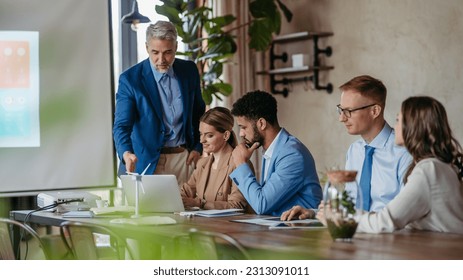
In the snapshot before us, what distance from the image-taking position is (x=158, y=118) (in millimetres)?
3754

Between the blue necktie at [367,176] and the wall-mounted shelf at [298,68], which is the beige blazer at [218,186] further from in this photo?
the wall-mounted shelf at [298,68]

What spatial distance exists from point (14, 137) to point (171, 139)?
2919 mm

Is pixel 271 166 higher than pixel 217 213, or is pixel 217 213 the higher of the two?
pixel 271 166

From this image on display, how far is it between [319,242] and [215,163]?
1.56 metres

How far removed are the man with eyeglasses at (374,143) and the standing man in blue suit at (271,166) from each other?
0.71 feet

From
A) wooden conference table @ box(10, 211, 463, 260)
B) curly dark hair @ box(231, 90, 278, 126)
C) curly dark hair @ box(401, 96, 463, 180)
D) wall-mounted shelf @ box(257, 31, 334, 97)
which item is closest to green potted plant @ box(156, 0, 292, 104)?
wall-mounted shelf @ box(257, 31, 334, 97)

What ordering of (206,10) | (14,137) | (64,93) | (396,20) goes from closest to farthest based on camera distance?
(64,93) → (14,137) → (396,20) → (206,10)

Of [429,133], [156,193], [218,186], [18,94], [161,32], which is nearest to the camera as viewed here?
[18,94]

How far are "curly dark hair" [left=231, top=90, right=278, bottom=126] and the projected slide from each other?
1.96 metres

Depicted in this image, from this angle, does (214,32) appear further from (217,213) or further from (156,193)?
(217,213)

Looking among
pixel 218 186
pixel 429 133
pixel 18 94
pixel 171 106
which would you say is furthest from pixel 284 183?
pixel 18 94
